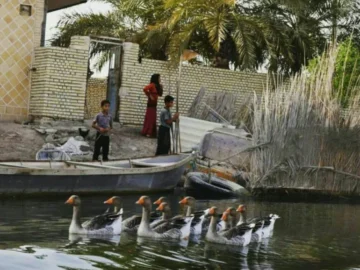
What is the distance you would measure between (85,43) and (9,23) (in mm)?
2159

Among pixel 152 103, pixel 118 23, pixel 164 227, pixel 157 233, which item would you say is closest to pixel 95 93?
pixel 118 23

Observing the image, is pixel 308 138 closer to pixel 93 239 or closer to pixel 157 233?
pixel 157 233

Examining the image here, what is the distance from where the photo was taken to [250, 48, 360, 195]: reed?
2392cm

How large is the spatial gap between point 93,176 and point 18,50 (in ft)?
24.5

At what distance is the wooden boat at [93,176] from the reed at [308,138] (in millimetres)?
2542

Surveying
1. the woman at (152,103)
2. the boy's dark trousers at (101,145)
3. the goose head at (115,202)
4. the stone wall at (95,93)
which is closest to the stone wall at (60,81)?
the woman at (152,103)

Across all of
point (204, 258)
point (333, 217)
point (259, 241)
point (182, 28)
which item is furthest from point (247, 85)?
point (204, 258)

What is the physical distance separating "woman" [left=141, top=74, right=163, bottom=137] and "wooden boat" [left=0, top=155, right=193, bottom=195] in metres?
3.53

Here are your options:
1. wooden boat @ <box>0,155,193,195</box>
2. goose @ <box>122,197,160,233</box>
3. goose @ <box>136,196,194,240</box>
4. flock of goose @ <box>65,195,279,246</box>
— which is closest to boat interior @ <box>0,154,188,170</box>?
wooden boat @ <box>0,155,193,195</box>

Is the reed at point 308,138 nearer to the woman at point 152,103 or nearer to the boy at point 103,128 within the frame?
the woman at point 152,103

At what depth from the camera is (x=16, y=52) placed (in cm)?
2622

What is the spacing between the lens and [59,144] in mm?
23938

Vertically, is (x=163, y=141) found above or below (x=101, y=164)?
above

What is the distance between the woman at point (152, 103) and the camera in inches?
1016
